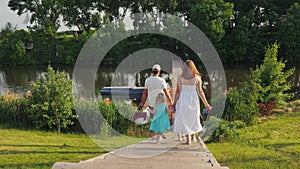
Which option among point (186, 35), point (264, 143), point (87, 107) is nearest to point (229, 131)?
point (264, 143)

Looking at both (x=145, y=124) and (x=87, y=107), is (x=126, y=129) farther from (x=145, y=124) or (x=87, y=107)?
(x=87, y=107)

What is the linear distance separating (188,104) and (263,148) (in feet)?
7.76

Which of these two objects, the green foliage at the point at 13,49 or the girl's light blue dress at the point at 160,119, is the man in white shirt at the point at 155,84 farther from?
the green foliage at the point at 13,49

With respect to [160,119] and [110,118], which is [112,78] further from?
[160,119]

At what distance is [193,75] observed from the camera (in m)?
5.52

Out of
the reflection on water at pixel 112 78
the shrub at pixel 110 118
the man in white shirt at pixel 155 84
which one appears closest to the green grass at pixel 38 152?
the shrub at pixel 110 118

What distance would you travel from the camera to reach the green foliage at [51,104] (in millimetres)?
9859

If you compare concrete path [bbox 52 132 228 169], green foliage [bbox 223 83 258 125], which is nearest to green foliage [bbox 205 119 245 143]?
concrete path [bbox 52 132 228 169]

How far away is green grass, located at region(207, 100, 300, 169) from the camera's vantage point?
222 inches

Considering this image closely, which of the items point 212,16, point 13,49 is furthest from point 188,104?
point 13,49

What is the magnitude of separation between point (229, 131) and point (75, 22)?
34.2 meters

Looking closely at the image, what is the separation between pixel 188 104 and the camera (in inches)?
225

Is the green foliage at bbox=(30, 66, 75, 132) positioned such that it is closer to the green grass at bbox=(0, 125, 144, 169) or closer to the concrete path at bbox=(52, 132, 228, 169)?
the green grass at bbox=(0, 125, 144, 169)

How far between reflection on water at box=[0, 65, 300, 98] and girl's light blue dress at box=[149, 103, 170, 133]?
15.4 meters
